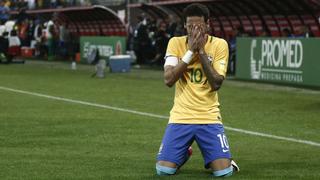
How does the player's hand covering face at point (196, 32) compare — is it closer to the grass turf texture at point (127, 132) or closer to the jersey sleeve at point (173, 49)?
the jersey sleeve at point (173, 49)

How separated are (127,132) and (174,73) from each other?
4.43m

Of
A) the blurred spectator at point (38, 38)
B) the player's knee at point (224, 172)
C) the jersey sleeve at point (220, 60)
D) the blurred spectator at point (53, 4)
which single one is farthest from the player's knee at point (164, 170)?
the blurred spectator at point (53, 4)

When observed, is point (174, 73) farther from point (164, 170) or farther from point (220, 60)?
point (164, 170)

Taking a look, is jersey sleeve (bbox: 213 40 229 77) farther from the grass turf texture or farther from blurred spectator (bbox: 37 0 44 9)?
blurred spectator (bbox: 37 0 44 9)

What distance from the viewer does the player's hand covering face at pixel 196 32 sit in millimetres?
8203

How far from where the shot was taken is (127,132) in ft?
41.7

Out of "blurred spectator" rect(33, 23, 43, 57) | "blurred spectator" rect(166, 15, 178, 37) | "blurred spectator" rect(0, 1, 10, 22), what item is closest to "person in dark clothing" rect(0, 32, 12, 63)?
"blurred spectator" rect(0, 1, 10, 22)

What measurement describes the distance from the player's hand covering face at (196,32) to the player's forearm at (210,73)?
0.39 feet

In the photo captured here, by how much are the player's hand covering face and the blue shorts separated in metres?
0.84

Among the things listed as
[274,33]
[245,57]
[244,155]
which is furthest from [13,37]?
[244,155]

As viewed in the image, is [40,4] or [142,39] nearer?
[142,39]

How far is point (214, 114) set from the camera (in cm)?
865

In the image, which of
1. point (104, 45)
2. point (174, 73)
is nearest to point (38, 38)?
point (104, 45)

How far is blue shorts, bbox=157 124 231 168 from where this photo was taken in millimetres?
8531
